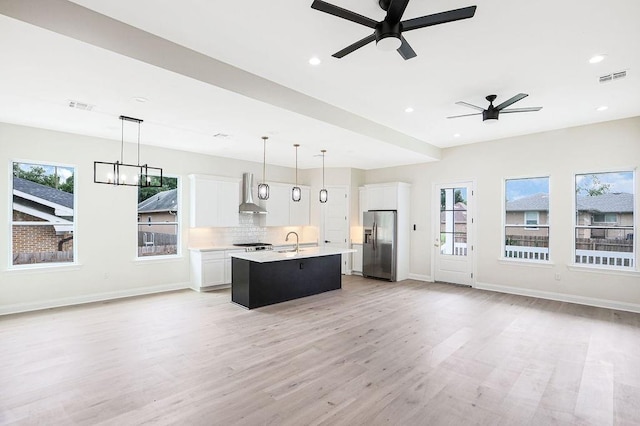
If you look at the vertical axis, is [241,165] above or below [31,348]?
above

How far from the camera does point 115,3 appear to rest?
2.53 metres

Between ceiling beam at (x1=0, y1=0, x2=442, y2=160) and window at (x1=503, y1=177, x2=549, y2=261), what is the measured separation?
13.2 ft

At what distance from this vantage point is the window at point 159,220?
21.2ft

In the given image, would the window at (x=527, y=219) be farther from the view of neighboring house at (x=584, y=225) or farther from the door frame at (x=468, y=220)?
the door frame at (x=468, y=220)

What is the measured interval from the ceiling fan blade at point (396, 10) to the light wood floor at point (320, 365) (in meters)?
2.93

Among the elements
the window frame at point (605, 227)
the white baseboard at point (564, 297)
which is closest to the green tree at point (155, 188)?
the white baseboard at point (564, 297)

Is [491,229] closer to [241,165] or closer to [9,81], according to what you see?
[241,165]

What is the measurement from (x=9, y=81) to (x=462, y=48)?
4.48 metres

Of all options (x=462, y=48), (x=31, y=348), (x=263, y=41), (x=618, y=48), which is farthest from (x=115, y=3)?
(x=618, y=48)

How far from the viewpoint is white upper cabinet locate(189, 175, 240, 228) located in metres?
6.80

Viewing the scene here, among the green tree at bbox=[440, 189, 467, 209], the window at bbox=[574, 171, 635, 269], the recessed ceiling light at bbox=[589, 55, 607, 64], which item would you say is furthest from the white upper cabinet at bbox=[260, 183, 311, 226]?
the recessed ceiling light at bbox=[589, 55, 607, 64]

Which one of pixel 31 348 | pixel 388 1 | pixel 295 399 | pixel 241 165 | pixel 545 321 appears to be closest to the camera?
pixel 388 1

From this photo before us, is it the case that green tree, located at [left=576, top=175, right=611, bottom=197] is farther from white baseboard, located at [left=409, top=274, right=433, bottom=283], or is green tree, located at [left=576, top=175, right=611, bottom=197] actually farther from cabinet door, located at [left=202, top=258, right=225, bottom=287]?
cabinet door, located at [left=202, top=258, right=225, bottom=287]

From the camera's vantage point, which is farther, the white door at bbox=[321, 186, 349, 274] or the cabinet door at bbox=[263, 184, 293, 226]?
the white door at bbox=[321, 186, 349, 274]
